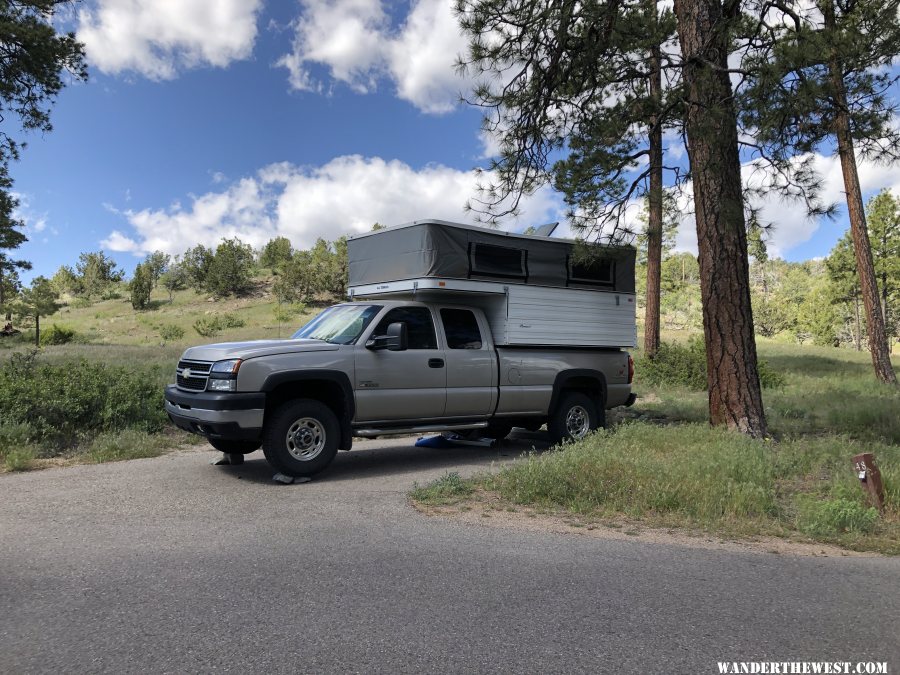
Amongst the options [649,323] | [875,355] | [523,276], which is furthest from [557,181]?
[875,355]

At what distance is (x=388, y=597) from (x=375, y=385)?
421 centimetres

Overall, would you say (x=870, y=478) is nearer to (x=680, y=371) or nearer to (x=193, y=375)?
(x=193, y=375)

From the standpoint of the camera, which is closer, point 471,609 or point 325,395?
point 471,609

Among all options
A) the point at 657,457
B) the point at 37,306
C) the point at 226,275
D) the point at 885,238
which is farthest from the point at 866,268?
the point at 226,275

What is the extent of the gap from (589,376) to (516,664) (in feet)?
24.2

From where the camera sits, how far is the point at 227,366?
22.5 feet

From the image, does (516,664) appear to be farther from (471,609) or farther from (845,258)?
(845,258)

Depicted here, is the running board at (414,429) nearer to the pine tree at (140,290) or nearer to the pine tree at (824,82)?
the pine tree at (824,82)

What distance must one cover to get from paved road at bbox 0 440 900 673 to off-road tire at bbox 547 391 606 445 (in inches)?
176

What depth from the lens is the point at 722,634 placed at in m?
3.29

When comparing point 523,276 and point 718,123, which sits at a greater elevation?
point 718,123

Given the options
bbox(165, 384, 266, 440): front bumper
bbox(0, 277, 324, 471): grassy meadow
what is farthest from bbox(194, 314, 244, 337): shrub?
bbox(165, 384, 266, 440): front bumper

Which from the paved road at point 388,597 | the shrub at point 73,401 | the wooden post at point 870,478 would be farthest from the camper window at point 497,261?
the shrub at point 73,401

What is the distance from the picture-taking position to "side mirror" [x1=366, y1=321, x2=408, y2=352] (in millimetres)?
7625
